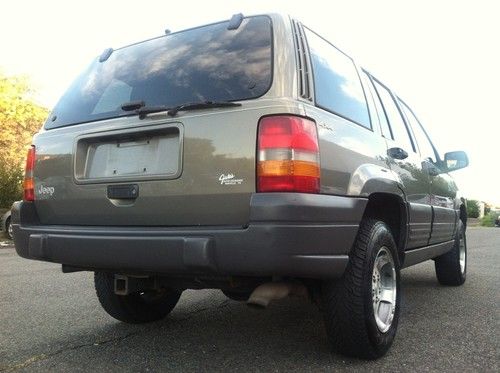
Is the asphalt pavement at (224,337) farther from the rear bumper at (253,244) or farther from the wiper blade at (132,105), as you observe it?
the wiper blade at (132,105)

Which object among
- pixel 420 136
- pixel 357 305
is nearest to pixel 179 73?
pixel 357 305

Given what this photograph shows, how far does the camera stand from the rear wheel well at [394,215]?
3.39 m

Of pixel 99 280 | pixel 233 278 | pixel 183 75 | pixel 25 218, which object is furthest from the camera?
pixel 99 280

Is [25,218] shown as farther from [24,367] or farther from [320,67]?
[320,67]

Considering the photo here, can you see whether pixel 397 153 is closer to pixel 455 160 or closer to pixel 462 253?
pixel 455 160

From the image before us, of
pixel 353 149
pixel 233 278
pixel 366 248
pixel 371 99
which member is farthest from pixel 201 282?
pixel 371 99

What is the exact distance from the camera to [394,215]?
11.8ft

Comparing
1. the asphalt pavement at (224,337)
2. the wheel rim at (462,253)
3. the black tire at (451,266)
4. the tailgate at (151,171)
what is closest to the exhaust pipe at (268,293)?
the tailgate at (151,171)

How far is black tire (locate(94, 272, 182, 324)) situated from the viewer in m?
3.72

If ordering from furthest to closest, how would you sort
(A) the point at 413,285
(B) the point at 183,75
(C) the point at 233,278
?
(A) the point at 413,285 < (B) the point at 183,75 < (C) the point at 233,278

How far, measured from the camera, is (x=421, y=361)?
3010mm

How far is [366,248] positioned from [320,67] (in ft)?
3.50

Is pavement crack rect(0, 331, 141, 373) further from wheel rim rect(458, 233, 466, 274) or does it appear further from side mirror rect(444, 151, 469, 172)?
wheel rim rect(458, 233, 466, 274)

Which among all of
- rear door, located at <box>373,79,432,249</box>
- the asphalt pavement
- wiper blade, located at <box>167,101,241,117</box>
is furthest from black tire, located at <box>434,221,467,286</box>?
wiper blade, located at <box>167,101,241,117</box>
